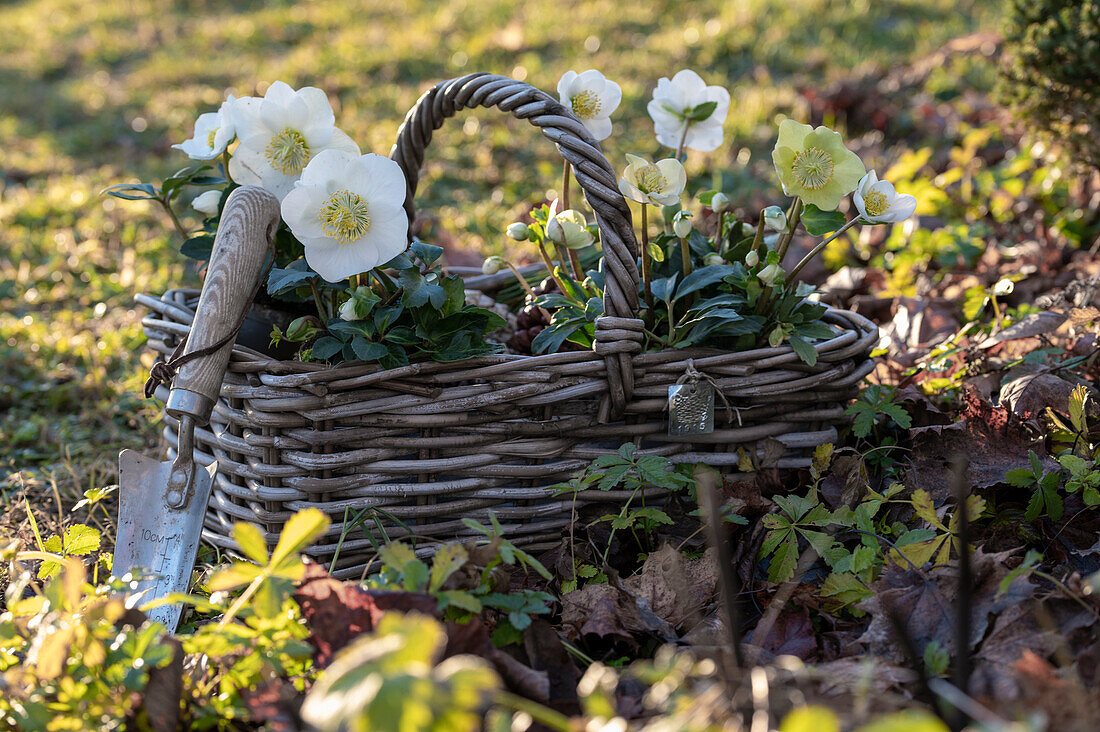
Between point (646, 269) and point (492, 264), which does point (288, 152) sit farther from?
point (646, 269)

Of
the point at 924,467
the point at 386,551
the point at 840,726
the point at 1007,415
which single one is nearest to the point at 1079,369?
the point at 1007,415

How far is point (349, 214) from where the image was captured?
1.28 m

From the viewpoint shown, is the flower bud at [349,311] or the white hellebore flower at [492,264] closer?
the flower bud at [349,311]

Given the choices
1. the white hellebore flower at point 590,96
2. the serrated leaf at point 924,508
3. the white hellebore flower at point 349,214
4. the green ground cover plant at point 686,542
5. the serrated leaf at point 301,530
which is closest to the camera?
the green ground cover plant at point 686,542

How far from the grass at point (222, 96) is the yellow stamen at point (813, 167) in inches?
23.9

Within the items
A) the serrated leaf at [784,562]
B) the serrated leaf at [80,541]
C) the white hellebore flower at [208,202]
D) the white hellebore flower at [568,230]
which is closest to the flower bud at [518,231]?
the white hellebore flower at [568,230]

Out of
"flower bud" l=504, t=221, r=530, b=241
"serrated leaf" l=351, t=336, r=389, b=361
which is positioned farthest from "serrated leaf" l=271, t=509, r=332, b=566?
"flower bud" l=504, t=221, r=530, b=241

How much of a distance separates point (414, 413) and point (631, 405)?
0.38 meters

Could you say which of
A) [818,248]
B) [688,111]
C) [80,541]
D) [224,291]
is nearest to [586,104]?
[688,111]

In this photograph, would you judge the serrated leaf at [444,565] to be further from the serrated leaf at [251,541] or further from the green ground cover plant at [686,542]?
the serrated leaf at [251,541]

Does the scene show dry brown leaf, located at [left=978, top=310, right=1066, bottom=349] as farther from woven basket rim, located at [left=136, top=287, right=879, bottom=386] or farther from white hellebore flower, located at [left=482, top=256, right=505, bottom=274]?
white hellebore flower, located at [left=482, top=256, right=505, bottom=274]

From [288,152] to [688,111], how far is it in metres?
0.79

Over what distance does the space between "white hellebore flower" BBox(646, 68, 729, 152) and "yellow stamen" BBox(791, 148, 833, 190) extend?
0.29 m

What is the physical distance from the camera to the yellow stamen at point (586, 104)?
1599 mm
